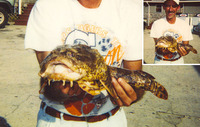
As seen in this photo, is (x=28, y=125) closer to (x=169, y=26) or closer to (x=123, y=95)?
(x=123, y=95)

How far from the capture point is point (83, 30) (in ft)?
5.68

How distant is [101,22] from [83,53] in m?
0.51

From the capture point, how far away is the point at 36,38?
5.60ft

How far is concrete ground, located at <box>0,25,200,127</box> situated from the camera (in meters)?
3.82

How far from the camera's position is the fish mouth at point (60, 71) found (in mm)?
1191

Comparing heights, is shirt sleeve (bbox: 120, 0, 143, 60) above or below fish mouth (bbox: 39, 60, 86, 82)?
above

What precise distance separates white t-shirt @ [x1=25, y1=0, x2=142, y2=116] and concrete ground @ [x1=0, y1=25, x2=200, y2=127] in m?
2.30

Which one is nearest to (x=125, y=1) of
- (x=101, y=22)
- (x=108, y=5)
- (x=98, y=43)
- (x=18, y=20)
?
(x=108, y=5)

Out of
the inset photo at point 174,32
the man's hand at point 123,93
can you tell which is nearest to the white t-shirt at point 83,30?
the man's hand at point 123,93

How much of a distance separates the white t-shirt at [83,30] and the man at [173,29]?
2.19 meters

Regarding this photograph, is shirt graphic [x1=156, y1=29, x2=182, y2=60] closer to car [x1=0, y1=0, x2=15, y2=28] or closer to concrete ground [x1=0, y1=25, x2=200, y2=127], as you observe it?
concrete ground [x1=0, y1=25, x2=200, y2=127]

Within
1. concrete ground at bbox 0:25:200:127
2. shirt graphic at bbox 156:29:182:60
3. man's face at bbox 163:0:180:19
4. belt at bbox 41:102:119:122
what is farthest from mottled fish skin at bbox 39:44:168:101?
man's face at bbox 163:0:180:19

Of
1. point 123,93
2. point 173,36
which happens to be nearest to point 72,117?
point 123,93

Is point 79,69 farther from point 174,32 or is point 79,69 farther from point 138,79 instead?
point 174,32
